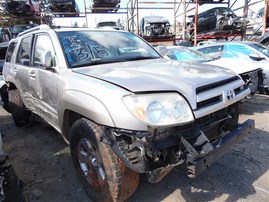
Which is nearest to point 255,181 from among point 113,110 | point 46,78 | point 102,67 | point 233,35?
point 113,110

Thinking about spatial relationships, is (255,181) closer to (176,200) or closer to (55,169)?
(176,200)

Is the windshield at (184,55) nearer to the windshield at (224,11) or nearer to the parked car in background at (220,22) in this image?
the parked car in background at (220,22)

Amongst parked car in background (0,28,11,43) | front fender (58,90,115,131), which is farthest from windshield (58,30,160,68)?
parked car in background (0,28,11,43)

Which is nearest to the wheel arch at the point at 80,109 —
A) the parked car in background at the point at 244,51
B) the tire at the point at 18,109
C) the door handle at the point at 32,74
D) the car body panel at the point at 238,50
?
the door handle at the point at 32,74

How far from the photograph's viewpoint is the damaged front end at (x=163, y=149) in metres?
1.98

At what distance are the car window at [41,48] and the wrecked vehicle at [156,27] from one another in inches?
404

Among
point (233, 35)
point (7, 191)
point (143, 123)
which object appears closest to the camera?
point (143, 123)

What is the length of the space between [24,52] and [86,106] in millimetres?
2551

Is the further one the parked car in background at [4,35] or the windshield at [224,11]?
the parked car in background at [4,35]

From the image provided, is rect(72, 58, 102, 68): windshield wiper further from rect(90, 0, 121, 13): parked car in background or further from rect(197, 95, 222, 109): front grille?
rect(90, 0, 121, 13): parked car in background

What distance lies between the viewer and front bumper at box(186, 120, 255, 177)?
1.98 metres

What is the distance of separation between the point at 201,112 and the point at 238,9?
42.5 ft

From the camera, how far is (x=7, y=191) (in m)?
2.27

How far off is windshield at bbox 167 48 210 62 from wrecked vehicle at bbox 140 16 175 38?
20.7 feet
